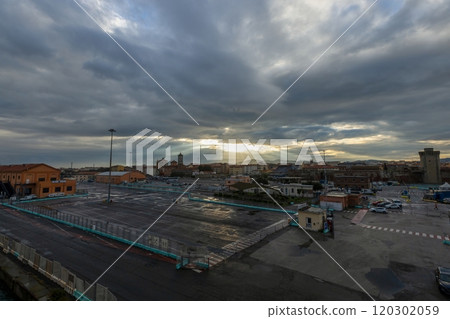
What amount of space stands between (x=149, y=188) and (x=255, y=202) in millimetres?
28850

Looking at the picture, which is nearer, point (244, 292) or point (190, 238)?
point (244, 292)

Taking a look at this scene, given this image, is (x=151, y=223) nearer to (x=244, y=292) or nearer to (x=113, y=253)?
(x=113, y=253)

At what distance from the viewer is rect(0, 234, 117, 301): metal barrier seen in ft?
23.3

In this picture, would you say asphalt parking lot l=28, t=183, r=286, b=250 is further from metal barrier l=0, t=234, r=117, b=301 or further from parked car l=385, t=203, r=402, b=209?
parked car l=385, t=203, r=402, b=209

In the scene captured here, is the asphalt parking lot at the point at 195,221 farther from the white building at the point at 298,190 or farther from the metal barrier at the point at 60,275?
the white building at the point at 298,190

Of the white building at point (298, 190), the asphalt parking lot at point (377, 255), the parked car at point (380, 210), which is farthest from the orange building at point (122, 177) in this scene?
the parked car at point (380, 210)

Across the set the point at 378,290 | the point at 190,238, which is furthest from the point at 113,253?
the point at 378,290

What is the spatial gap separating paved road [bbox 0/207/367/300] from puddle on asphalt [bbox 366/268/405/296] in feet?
4.26

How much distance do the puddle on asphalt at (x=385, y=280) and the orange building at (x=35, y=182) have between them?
4413 cm

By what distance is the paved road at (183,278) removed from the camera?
26.7 feet

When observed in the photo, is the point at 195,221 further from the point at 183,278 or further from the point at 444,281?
the point at 444,281
